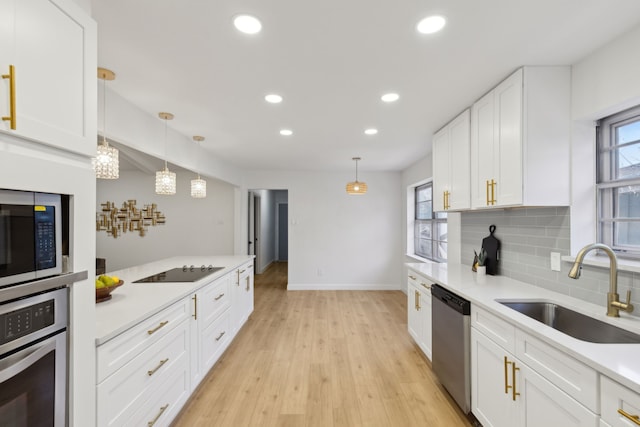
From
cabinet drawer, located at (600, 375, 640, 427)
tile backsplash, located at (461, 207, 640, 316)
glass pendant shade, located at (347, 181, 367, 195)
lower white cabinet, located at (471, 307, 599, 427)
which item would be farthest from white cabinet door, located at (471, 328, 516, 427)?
glass pendant shade, located at (347, 181, 367, 195)

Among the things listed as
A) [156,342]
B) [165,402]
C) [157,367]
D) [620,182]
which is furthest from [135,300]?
[620,182]

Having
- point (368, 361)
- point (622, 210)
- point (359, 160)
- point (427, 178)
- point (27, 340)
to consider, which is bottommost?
point (368, 361)

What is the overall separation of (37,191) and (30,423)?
76 cm

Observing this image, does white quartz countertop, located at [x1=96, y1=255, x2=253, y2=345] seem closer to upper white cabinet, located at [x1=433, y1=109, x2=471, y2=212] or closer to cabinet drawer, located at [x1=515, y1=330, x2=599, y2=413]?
cabinet drawer, located at [x1=515, y1=330, x2=599, y2=413]

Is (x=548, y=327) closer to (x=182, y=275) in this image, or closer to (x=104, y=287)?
(x=104, y=287)

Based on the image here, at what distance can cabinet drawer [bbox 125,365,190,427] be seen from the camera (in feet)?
5.14

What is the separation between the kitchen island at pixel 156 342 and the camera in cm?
133

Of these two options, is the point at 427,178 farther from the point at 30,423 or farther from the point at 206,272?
the point at 30,423

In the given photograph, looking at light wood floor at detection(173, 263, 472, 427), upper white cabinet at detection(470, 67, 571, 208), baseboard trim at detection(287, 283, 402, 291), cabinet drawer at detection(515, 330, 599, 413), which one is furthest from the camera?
baseboard trim at detection(287, 283, 402, 291)

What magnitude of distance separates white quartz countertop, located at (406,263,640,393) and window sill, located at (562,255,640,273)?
6.4 inches

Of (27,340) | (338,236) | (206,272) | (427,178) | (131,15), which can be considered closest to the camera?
(27,340)

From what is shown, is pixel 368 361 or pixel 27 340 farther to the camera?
pixel 368 361

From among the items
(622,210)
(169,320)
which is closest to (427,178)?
(622,210)

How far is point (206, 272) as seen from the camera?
9.14ft
